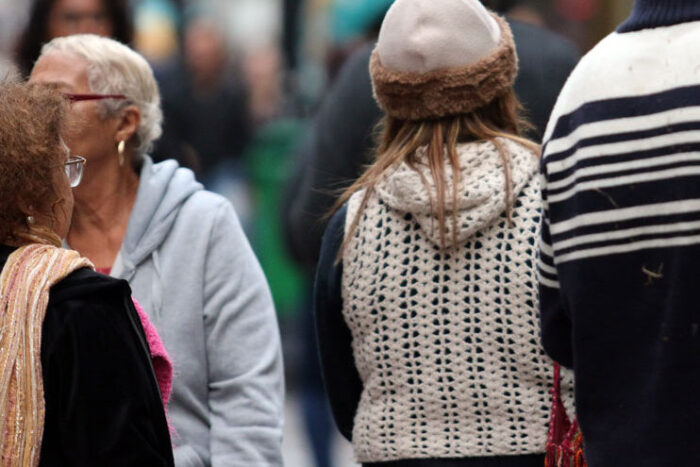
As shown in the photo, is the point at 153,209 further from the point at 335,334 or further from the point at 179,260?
the point at 335,334

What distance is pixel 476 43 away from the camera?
356cm

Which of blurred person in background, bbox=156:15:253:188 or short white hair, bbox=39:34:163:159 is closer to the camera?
short white hair, bbox=39:34:163:159

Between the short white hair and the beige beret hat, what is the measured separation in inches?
34.9

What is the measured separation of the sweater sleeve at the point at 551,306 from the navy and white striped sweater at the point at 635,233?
7cm

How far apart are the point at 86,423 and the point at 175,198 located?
4.19ft

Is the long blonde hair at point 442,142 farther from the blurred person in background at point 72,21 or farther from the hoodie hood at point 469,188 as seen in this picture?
the blurred person in background at point 72,21

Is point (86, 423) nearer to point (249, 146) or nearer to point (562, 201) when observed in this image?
point (562, 201)

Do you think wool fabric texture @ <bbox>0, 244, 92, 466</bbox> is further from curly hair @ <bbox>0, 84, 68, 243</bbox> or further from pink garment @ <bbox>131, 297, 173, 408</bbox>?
pink garment @ <bbox>131, 297, 173, 408</bbox>

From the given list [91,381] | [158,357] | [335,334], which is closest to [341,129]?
[335,334]

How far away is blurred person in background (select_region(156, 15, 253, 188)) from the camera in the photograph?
10.1m

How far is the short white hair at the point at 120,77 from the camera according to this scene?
161 inches

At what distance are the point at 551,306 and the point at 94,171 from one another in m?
1.64

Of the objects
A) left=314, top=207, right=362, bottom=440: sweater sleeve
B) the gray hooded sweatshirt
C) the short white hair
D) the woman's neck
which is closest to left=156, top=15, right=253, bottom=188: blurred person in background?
the short white hair

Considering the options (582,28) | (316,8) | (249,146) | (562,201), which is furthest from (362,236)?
(316,8)
